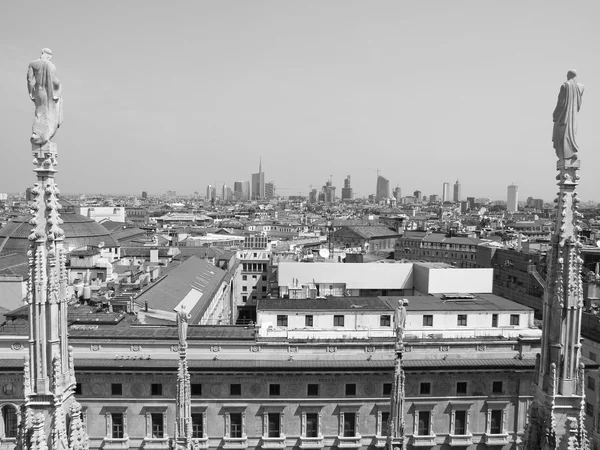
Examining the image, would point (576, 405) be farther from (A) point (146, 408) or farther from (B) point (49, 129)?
(A) point (146, 408)

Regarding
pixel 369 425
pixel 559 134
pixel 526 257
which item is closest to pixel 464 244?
pixel 526 257

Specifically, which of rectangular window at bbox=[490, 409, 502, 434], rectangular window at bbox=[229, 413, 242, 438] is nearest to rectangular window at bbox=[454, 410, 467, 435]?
rectangular window at bbox=[490, 409, 502, 434]

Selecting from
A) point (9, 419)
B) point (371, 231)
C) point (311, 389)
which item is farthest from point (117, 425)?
point (371, 231)

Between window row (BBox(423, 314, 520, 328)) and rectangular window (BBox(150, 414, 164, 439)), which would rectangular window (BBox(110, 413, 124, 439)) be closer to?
rectangular window (BBox(150, 414, 164, 439))

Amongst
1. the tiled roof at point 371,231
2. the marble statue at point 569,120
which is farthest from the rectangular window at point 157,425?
the tiled roof at point 371,231

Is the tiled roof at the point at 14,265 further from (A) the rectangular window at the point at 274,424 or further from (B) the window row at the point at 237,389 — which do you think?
(A) the rectangular window at the point at 274,424

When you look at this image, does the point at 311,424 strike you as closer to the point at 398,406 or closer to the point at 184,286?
the point at 398,406

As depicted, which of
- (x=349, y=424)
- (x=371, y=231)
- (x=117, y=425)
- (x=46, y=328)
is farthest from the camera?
(x=371, y=231)
